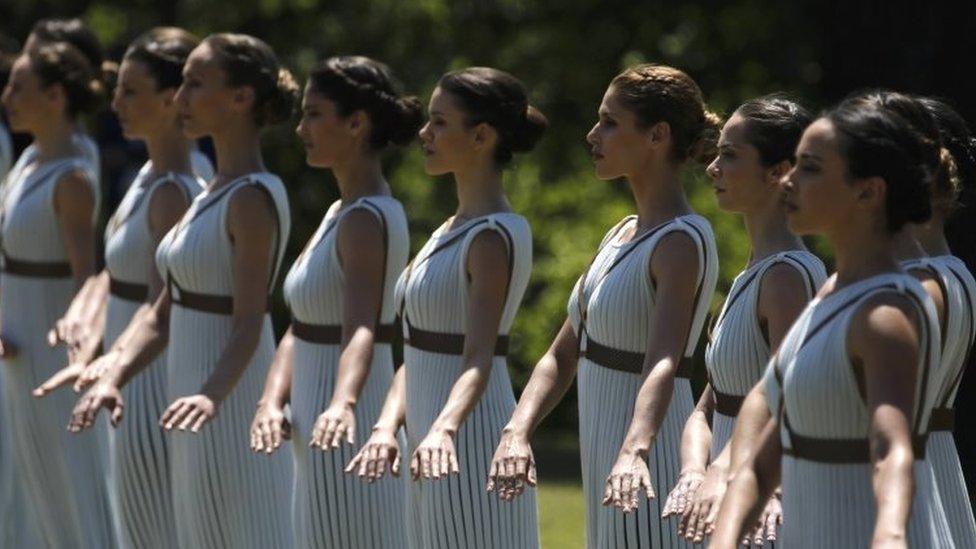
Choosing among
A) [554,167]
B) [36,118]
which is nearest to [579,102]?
[554,167]

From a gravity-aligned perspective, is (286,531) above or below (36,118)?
below

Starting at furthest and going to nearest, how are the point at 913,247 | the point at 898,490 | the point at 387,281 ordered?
the point at 387,281 < the point at 913,247 < the point at 898,490

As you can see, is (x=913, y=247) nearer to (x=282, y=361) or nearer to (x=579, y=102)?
(x=282, y=361)

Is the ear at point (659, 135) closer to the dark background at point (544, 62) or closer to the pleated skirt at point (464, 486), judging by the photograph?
the pleated skirt at point (464, 486)

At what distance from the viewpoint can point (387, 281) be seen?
25.4 ft

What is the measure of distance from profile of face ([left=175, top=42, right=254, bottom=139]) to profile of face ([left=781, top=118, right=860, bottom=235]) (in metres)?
3.50

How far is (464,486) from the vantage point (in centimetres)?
730

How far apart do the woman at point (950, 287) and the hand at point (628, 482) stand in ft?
2.70

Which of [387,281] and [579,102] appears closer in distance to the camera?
[387,281]

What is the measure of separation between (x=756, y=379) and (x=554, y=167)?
1009cm

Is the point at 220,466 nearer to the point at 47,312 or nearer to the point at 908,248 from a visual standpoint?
the point at 47,312

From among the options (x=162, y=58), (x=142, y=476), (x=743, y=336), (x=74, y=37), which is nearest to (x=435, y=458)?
(x=743, y=336)

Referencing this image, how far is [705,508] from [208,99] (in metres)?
3.28

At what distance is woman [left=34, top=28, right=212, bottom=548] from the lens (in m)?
8.52
